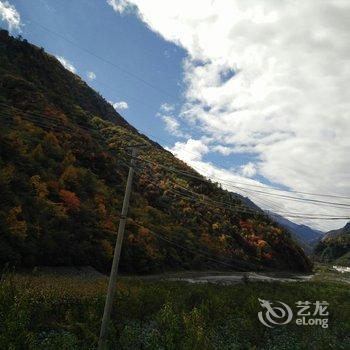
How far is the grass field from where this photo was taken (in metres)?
18.7

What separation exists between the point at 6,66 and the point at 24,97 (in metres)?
21.9

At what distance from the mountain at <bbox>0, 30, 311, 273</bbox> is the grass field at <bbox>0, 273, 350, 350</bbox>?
7.90m

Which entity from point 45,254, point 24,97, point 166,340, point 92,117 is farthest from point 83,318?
point 92,117

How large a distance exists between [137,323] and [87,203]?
3081cm

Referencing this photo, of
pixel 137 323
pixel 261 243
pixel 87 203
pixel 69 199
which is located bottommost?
pixel 137 323

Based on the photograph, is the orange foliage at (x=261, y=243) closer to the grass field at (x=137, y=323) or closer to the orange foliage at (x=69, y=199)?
the orange foliage at (x=69, y=199)

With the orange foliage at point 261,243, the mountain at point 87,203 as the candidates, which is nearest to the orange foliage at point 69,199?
the mountain at point 87,203

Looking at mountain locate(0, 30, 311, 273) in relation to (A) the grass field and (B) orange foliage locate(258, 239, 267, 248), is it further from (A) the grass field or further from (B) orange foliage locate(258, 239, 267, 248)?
(A) the grass field

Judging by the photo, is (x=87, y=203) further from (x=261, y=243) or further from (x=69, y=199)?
(x=261, y=243)

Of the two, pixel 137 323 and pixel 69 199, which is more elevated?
pixel 69 199

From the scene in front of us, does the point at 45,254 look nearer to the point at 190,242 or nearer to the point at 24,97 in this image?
the point at 190,242

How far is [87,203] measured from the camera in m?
54.3

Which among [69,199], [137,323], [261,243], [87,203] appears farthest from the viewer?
[261,243]

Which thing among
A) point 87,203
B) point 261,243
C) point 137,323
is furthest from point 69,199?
Result: point 261,243
